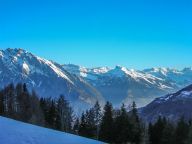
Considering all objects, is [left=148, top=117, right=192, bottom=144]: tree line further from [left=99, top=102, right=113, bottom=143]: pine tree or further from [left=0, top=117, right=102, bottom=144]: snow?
[left=0, top=117, right=102, bottom=144]: snow

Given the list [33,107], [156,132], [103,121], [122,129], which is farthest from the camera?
[33,107]

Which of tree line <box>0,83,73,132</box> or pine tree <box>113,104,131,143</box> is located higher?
tree line <box>0,83,73,132</box>

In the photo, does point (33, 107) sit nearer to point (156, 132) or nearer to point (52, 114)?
point (52, 114)

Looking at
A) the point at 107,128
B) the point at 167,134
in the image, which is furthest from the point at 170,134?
the point at 107,128

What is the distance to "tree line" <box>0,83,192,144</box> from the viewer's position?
110 m

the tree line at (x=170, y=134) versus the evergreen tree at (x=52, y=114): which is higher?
the evergreen tree at (x=52, y=114)

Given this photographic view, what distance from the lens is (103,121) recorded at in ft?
412

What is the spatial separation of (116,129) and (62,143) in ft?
321

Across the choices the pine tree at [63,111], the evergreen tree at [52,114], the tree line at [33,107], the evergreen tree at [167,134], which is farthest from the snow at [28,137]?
the pine tree at [63,111]

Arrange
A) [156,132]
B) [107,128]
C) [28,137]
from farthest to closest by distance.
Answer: [107,128] < [156,132] < [28,137]

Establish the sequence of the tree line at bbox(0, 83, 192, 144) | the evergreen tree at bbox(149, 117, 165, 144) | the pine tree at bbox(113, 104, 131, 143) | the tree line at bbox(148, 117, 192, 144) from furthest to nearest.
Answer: the evergreen tree at bbox(149, 117, 165, 144), the pine tree at bbox(113, 104, 131, 143), the tree line at bbox(0, 83, 192, 144), the tree line at bbox(148, 117, 192, 144)

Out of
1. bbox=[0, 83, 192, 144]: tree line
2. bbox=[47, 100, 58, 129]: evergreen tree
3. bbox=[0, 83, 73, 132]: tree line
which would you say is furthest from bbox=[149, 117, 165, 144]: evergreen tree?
bbox=[47, 100, 58, 129]: evergreen tree

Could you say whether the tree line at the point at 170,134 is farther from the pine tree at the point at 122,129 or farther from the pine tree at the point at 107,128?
the pine tree at the point at 107,128

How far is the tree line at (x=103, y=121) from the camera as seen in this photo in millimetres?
110250
